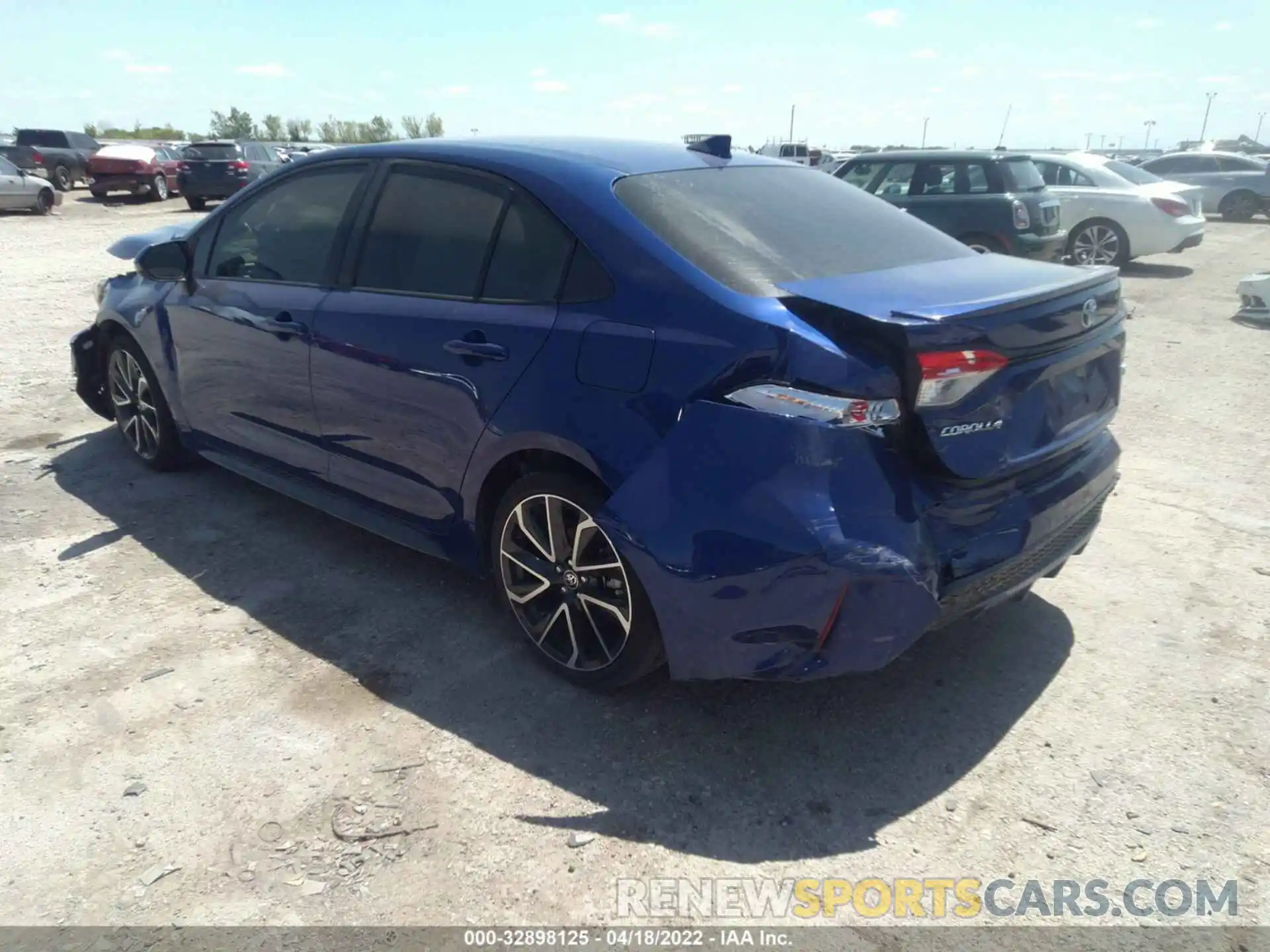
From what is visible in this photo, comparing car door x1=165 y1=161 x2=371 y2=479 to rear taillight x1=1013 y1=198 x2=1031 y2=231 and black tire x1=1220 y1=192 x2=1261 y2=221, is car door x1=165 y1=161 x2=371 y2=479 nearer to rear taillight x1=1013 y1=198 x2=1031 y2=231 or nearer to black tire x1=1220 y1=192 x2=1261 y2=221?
rear taillight x1=1013 y1=198 x2=1031 y2=231

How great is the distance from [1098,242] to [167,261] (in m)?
12.7

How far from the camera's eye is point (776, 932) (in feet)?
7.38

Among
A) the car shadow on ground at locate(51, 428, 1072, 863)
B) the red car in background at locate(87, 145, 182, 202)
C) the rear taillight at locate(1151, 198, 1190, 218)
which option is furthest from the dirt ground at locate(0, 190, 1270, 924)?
the red car in background at locate(87, 145, 182, 202)

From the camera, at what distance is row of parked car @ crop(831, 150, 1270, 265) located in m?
10.9

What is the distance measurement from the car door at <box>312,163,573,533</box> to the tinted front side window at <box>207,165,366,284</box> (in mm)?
227

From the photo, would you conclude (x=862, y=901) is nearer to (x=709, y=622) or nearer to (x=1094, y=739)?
(x=709, y=622)

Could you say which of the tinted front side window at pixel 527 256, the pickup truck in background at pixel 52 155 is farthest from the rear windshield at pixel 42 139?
the tinted front side window at pixel 527 256

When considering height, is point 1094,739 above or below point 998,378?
below

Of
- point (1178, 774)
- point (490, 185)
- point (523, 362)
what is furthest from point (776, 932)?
point (490, 185)

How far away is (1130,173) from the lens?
1530 centimetres

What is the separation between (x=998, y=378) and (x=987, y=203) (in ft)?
29.9

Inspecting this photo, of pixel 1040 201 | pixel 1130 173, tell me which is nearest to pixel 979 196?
pixel 1040 201

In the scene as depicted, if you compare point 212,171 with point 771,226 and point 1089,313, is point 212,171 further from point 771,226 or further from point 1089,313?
point 1089,313

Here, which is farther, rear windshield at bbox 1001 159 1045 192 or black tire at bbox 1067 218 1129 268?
black tire at bbox 1067 218 1129 268
